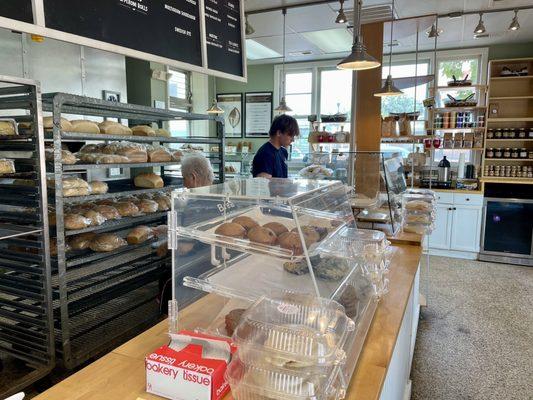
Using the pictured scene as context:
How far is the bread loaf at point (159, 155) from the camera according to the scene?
8.86 ft

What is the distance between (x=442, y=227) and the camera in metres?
5.63

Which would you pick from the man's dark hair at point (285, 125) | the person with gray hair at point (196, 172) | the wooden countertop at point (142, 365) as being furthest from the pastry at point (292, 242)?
the man's dark hair at point (285, 125)

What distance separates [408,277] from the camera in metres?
1.92

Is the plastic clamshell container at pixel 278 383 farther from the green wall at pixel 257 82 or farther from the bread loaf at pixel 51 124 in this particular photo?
the green wall at pixel 257 82

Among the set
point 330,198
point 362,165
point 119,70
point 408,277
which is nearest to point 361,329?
point 330,198

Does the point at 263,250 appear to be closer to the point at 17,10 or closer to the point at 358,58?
the point at 17,10

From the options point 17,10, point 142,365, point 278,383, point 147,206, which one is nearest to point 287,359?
point 278,383

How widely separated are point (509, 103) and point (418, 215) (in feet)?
13.0

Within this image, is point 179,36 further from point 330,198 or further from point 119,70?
point 119,70

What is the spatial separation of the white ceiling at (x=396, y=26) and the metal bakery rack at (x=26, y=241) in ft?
9.54

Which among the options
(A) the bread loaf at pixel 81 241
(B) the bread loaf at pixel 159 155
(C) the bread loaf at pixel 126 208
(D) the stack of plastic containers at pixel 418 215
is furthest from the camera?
(D) the stack of plastic containers at pixel 418 215

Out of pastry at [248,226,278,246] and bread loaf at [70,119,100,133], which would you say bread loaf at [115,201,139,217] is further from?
pastry at [248,226,278,246]

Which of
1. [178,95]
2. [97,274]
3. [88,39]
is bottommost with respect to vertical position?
[97,274]

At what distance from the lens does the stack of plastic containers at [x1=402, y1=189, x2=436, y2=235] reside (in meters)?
2.93
